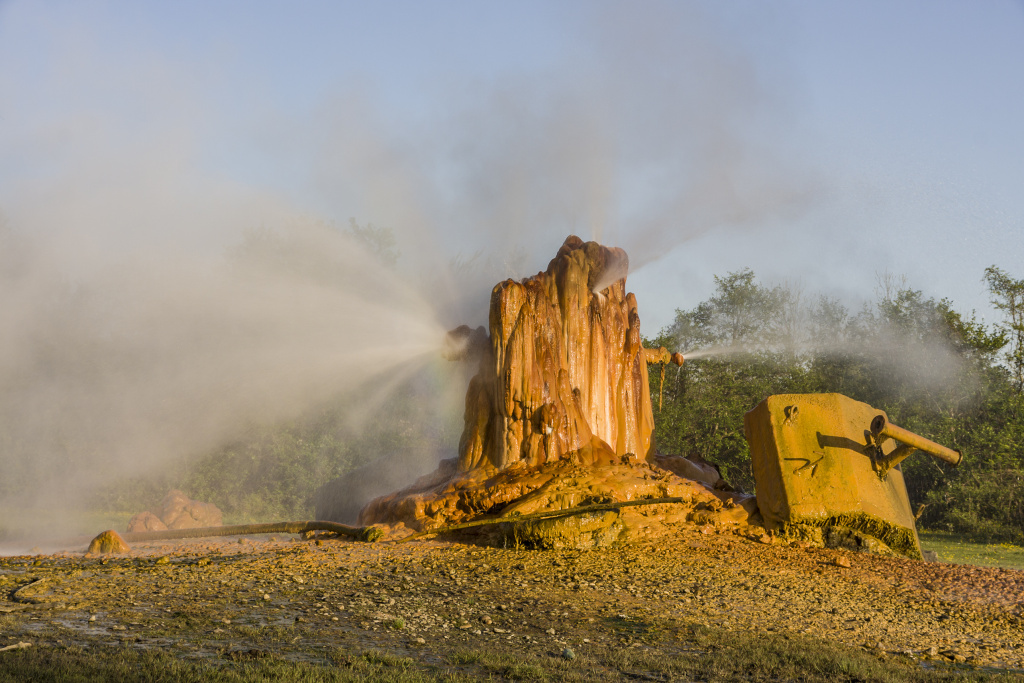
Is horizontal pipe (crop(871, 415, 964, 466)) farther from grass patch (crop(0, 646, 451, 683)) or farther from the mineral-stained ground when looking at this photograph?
grass patch (crop(0, 646, 451, 683))

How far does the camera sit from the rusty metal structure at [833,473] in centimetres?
914

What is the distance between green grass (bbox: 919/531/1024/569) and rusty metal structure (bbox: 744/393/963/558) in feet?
11.1

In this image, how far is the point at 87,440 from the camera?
22766 mm

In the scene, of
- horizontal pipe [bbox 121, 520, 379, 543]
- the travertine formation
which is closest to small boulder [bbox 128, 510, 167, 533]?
horizontal pipe [bbox 121, 520, 379, 543]

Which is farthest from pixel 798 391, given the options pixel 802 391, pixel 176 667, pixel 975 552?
pixel 176 667

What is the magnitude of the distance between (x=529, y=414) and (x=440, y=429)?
1630cm

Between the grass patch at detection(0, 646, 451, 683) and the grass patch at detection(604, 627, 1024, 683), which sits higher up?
the grass patch at detection(0, 646, 451, 683)

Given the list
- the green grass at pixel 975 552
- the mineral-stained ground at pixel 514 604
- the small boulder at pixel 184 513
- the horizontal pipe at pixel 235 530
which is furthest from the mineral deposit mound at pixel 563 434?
the small boulder at pixel 184 513

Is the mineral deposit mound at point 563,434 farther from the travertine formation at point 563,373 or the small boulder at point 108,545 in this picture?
the small boulder at point 108,545

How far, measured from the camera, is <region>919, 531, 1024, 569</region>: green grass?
12.7 meters

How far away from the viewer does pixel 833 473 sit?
30.5 feet

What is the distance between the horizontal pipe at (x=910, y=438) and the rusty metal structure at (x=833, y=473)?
1cm

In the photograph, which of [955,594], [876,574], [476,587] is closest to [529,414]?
[476,587]

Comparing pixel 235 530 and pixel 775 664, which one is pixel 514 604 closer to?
pixel 775 664
